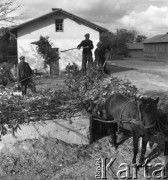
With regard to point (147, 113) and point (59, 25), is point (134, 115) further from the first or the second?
point (59, 25)

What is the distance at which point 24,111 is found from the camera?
5992mm

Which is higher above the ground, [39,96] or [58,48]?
[58,48]

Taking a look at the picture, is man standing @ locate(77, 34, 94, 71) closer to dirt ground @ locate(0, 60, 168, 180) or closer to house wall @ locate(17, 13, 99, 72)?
dirt ground @ locate(0, 60, 168, 180)

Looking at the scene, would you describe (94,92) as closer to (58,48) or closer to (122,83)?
(122,83)

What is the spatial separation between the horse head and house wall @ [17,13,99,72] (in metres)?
17.2

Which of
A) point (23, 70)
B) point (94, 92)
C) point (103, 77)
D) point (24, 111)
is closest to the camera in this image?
point (24, 111)

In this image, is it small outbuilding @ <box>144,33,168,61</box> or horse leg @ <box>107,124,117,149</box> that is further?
small outbuilding @ <box>144,33,168,61</box>

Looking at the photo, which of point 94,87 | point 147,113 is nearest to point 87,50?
point 94,87

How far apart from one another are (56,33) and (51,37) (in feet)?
1.93

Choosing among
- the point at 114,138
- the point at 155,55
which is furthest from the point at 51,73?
the point at 155,55

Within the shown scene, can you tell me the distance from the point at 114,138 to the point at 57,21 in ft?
56.9

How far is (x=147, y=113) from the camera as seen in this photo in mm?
4684

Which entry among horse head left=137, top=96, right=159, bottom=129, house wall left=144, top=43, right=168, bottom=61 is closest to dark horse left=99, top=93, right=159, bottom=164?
horse head left=137, top=96, right=159, bottom=129

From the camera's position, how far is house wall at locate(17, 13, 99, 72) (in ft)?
67.6
